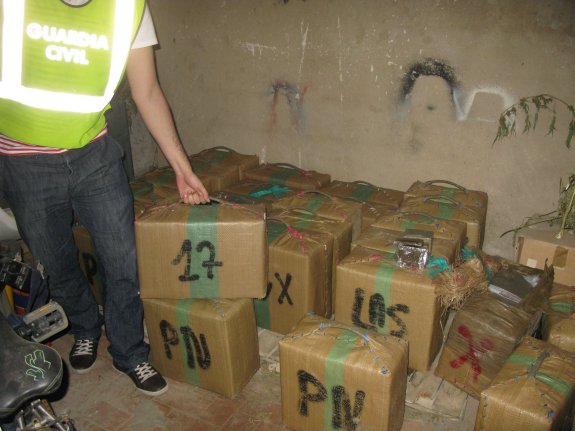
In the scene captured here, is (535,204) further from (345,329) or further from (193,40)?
(193,40)

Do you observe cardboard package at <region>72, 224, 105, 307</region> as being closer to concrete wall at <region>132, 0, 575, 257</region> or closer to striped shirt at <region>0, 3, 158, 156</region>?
striped shirt at <region>0, 3, 158, 156</region>

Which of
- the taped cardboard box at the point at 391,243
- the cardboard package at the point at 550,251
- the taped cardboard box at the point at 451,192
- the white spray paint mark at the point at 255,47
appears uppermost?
the white spray paint mark at the point at 255,47

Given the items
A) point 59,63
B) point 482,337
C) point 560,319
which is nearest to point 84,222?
point 59,63

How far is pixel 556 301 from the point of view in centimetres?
286

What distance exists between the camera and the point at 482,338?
8.33 feet

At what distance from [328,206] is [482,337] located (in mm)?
1317

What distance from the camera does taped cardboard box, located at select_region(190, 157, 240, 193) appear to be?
3867 mm

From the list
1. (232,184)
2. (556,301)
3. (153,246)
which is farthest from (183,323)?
(556,301)

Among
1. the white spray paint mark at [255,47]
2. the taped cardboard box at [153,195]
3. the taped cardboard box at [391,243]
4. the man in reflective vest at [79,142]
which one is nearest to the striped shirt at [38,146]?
the man in reflective vest at [79,142]

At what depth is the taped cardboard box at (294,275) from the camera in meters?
2.84

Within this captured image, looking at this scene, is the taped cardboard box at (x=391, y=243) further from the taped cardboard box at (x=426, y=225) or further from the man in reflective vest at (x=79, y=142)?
the man in reflective vest at (x=79, y=142)

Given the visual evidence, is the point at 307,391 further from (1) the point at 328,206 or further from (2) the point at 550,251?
(2) the point at 550,251

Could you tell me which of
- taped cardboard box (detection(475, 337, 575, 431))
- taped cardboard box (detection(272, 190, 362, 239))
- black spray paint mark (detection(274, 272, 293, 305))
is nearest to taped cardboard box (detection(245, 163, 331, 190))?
taped cardboard box (detection(272, 190, 362, 239))

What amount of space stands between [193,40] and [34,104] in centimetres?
277
